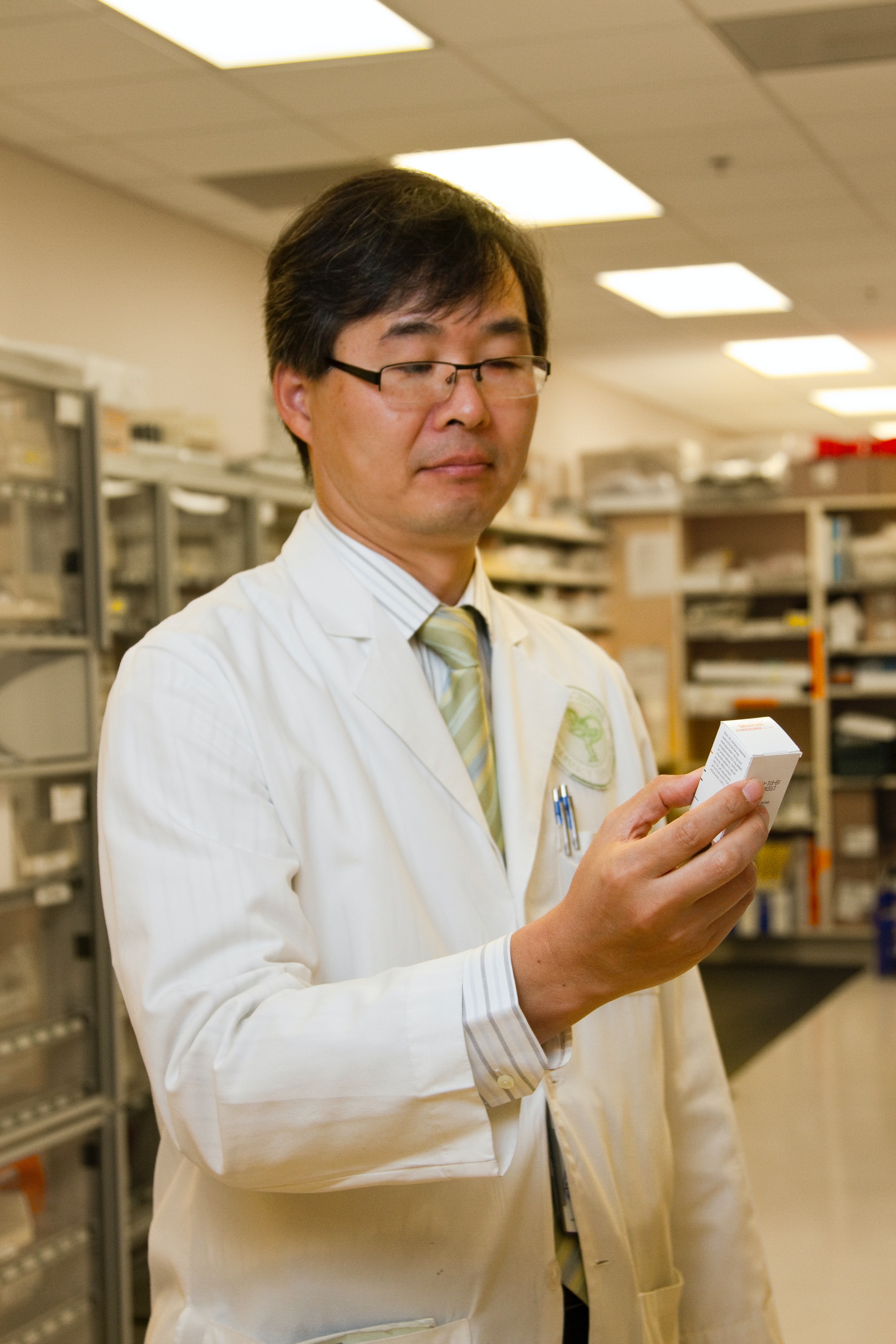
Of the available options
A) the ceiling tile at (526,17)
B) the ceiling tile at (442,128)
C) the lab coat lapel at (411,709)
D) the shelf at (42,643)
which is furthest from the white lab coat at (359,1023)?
the ceiling tile at (442,128)

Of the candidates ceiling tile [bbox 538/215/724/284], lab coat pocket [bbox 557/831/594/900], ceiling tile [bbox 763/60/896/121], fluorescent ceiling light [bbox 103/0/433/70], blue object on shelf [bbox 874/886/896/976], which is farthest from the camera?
blue object on shelf [bbox 874/886/896/976]

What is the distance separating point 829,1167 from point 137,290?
4214 mm

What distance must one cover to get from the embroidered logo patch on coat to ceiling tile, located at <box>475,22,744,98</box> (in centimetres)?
308

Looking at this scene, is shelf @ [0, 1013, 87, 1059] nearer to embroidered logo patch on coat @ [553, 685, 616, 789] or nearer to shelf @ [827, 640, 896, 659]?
embroidered logo patch on coat @ [553, 685, 616, 789]

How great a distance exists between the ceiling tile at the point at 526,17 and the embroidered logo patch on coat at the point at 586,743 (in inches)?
113

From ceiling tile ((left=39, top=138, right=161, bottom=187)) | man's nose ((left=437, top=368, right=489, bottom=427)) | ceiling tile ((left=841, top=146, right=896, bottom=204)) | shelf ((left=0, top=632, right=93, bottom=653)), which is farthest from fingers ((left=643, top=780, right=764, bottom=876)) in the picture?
ceiling tile ((left=841, top=146, right=896, bottom=204))

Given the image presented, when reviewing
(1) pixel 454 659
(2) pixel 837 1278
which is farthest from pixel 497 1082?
(2) pixel 837 1278

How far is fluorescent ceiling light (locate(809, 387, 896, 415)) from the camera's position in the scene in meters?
10.7

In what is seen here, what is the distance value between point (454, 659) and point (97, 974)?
254cm

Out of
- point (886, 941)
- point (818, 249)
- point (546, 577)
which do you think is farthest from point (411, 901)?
point (886, 941)

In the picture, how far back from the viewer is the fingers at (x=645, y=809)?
96 centimetres

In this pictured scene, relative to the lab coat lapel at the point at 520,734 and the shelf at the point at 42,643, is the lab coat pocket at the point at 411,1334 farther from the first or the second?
the shelf at the point at 42,643

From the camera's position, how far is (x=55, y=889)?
3.60 metres

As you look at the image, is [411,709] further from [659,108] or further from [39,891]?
[659,108]
